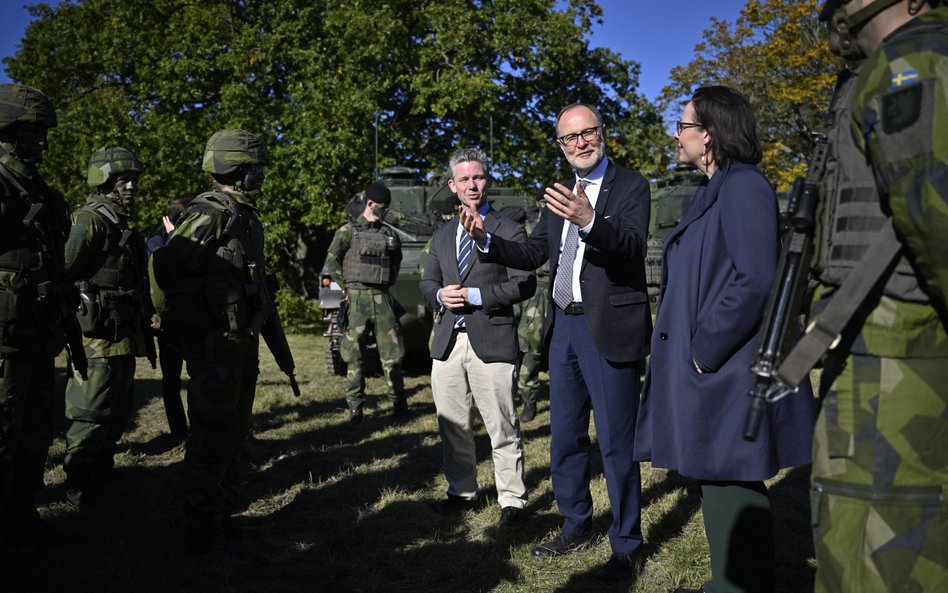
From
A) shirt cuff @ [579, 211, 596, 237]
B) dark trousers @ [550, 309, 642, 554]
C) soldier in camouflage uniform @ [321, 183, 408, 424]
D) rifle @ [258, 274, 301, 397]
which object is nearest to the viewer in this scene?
shirt cuff @ [579, 211, 596, 237]

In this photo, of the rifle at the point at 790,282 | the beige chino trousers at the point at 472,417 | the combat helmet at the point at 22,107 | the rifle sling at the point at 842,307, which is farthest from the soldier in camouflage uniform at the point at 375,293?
the rifle sling at the point at 842,307

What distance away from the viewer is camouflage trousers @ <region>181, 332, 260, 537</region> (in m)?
4.29

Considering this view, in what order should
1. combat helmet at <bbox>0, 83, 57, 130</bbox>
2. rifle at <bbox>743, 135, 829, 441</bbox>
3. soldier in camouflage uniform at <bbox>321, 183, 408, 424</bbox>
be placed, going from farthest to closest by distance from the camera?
soldier in camouflage uniform at <bbox>321, 183, 408, 424</bbox> → combat helmet at <bbox>0, 83, 57, 130</bbox> → rifle at <bbox>743, 135, 829, 441</bbox>

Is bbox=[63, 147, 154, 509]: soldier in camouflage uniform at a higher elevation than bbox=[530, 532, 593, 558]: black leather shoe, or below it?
higher

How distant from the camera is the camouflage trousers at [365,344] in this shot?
7.93m

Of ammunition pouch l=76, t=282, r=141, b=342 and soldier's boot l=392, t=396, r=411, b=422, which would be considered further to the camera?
soldier's boot l=392, t=396, r=411, b=422

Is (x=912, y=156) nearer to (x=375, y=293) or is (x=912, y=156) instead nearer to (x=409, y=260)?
(x=375, y=293)

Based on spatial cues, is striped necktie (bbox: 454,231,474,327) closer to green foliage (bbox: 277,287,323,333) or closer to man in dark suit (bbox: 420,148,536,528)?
man in dark suit (bbox: 420,148,536,528)

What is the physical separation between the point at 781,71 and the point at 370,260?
1865cm

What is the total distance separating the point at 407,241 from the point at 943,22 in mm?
8446

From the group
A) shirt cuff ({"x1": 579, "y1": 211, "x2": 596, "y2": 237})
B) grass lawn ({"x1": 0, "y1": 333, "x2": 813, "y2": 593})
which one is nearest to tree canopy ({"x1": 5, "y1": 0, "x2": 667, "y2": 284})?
grass lawn ({"x1": 0, "y1": 333, "x2": 813, "y2": 593})

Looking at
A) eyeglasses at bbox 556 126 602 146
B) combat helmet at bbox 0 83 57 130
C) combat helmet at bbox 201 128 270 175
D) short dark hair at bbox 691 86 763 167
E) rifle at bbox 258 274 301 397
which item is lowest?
rifle at bbox 258 274 301 397

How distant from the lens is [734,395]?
305cm

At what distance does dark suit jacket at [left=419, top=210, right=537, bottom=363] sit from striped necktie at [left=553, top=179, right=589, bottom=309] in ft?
1.56
